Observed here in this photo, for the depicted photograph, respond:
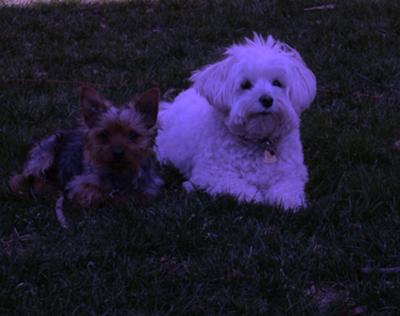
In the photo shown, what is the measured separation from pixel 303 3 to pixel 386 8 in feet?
4.50

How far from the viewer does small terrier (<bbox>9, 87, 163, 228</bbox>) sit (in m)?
5.57

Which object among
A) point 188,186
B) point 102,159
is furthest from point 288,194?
point 102,159

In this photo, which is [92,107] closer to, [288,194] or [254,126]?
[254,126]

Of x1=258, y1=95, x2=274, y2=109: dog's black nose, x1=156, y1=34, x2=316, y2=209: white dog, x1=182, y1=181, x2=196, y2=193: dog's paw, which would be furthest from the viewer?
x1=182, y1=181, x2=196, y2=193: dog's paw

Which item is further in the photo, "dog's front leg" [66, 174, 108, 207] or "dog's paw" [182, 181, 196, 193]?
"dog's paw" [182, 181, 196, 193]

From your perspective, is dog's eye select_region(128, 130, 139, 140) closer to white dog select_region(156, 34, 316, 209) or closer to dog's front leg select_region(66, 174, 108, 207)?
dog's front leg select_region(66, 174, 108, 207)

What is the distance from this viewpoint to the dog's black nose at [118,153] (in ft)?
18.1

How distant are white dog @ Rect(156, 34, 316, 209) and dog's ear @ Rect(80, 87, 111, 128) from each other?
859 mm

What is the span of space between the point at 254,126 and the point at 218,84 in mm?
462

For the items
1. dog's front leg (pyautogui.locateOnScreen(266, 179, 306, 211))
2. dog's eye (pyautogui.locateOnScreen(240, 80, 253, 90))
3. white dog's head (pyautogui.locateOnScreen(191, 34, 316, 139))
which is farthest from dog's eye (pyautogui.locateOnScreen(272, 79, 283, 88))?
dog's front leg (pyautogui.locateOnScreen(266, 179, 306, 211))

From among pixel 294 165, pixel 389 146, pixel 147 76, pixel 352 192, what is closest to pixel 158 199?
pixel 294 165

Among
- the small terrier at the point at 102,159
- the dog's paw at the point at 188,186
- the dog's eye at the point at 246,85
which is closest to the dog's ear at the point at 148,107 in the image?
the small terrier at the point at 102,159

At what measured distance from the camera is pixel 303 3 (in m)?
11.9

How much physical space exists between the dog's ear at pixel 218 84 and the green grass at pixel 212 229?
80cm
